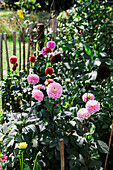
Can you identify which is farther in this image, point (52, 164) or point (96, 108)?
point (52, 164)

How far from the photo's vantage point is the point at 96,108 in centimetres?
114

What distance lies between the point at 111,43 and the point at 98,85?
4.43ft

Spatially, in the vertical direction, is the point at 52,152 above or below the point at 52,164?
above

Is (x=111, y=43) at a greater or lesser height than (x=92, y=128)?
greater

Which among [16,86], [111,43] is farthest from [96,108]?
[111,43]

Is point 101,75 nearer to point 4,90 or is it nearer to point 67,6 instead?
point 4,90

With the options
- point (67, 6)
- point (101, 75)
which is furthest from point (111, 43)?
point (67, 6)

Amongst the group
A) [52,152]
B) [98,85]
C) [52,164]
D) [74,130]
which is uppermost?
[98,85]

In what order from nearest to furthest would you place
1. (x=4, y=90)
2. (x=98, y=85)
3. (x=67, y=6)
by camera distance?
(x=98, y=85) < (x=4, y=90) < (x=67, y=6)

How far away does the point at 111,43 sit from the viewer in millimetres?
2881

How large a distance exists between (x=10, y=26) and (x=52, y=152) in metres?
5.83

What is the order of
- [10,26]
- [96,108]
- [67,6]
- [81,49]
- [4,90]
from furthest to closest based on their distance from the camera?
[67,6], [10,26], [81,49], [4,90], [96,108]

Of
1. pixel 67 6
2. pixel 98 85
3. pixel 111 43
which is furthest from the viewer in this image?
pixel 67 6

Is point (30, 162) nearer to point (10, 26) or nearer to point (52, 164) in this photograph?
point (52, 164)
